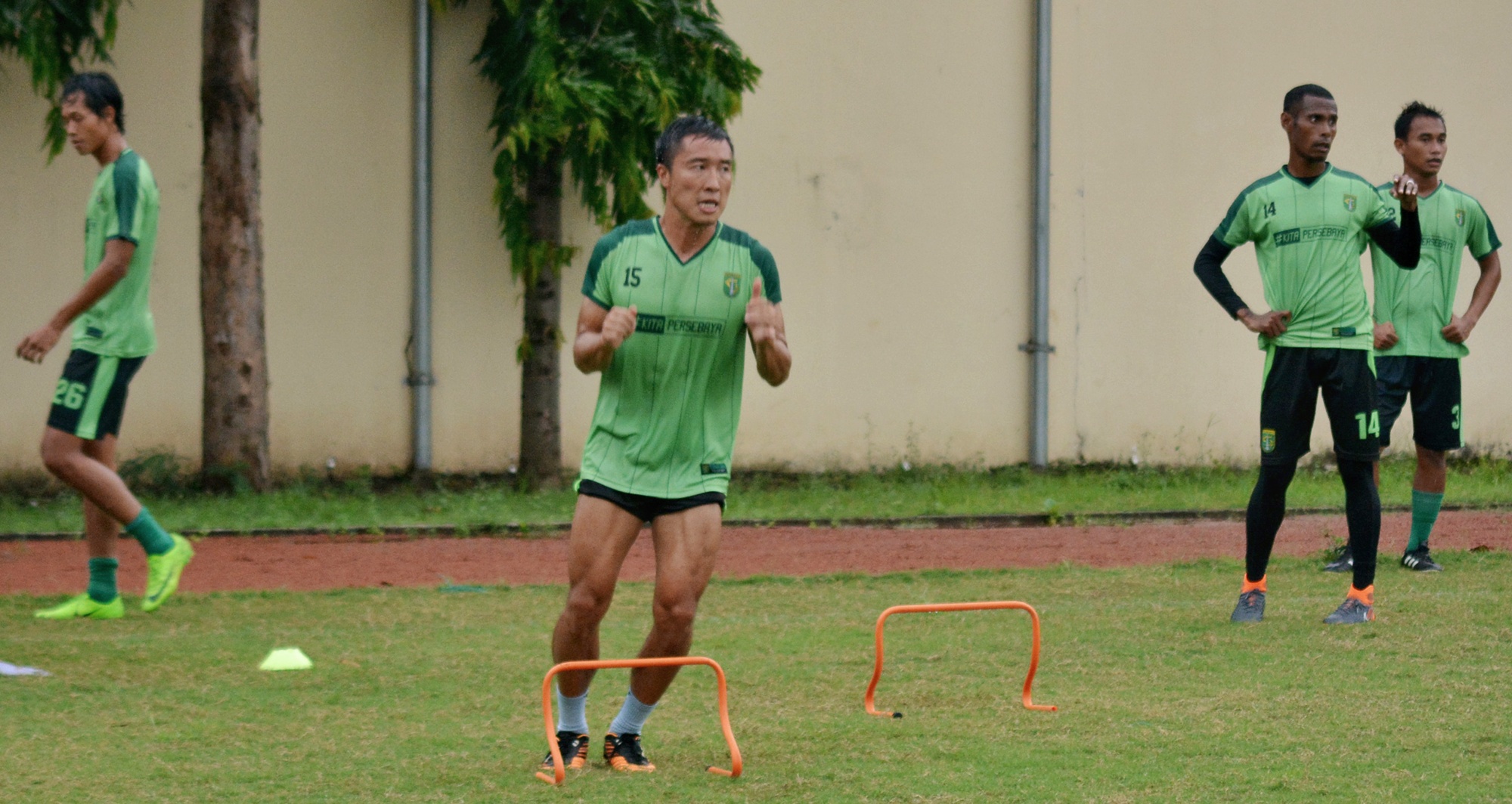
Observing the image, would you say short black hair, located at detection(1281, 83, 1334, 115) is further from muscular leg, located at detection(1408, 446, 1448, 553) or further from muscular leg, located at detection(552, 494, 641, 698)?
muscular leg, located at detection(552, 494, 641, 698)

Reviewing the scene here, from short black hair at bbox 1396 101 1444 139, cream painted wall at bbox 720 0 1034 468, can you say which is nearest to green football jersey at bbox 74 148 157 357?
short black hair at bbox 1396 101 1444 139

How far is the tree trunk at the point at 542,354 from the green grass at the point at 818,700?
5694mm

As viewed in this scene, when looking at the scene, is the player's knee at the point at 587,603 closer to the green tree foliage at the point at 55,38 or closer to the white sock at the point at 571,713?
the white sock at the point at 571,713

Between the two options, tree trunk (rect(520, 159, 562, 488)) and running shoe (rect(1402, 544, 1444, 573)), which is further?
tree trunk (rect(520, 159, 562, 488))

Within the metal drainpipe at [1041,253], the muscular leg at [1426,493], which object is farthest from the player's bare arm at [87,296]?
the metal drainpipe at [1041,253]

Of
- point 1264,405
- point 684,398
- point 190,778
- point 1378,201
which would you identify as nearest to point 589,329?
point 684,398

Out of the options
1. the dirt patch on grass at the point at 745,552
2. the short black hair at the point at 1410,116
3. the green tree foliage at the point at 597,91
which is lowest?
the dirt patch on grass at the point at 745,552

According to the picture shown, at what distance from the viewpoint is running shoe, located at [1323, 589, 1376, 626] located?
7.45 m

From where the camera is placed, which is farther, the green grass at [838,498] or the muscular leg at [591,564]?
the green grass at [838,498]

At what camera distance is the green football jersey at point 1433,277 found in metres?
9.42

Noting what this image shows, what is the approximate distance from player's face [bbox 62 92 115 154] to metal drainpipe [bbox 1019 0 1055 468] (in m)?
10.1

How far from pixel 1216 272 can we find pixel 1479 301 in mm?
2350

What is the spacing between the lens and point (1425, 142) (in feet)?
28.6

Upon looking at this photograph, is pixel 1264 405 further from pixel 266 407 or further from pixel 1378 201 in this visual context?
pixel 266 407
